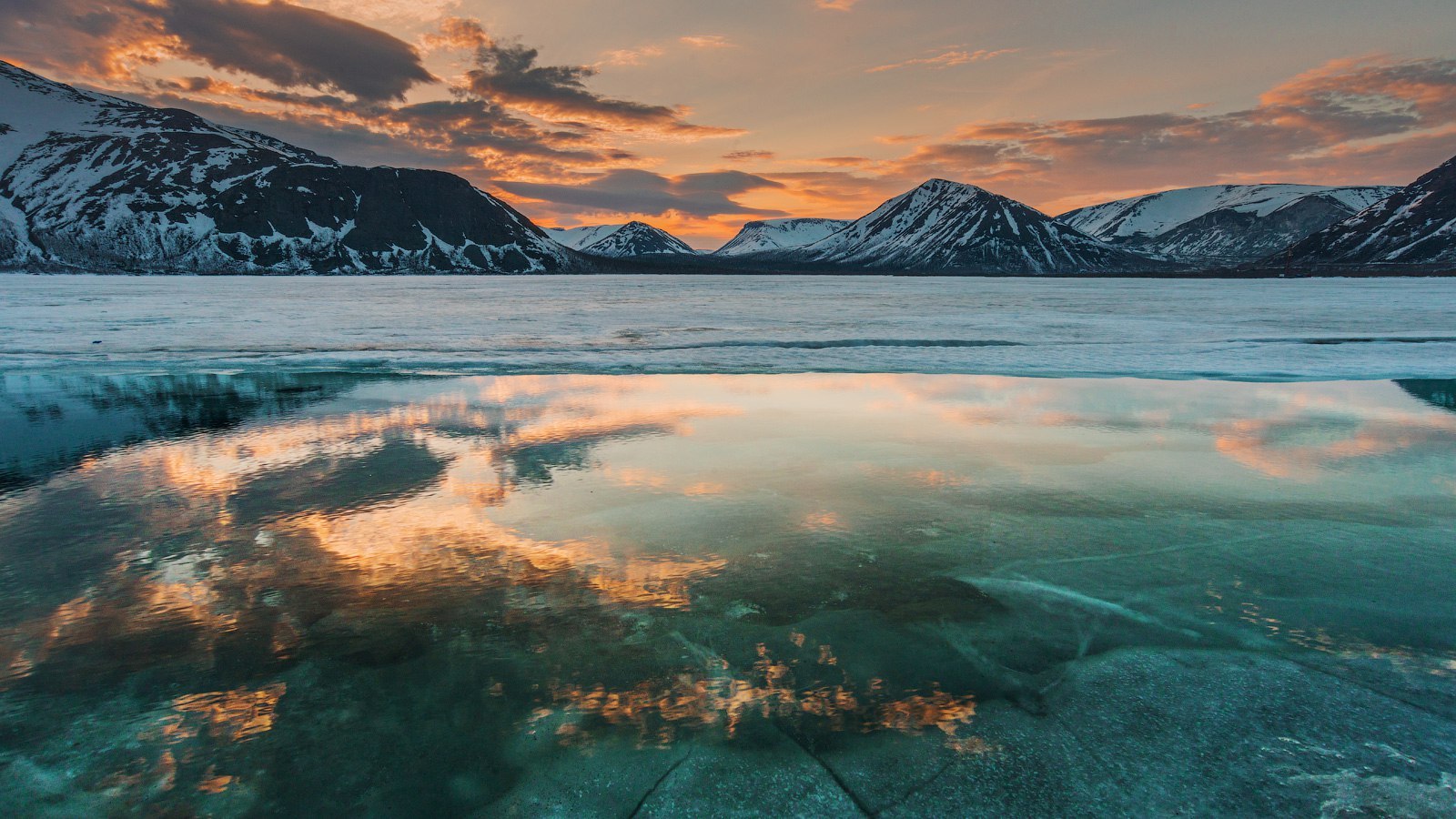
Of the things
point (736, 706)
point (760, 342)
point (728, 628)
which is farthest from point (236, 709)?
point (760, 342)

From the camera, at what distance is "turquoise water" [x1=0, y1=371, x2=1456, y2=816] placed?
3.83m

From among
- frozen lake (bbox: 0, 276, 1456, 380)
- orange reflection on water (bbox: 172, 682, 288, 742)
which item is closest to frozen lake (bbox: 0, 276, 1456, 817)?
orange reflection on water (bbox: 172, 682, 288, 742)

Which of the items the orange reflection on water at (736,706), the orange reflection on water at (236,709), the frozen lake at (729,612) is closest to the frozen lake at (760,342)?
the frozen lake at (729,612)

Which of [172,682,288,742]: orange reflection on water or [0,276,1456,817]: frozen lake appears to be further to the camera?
[172,682,288,742]: orange reflection on water

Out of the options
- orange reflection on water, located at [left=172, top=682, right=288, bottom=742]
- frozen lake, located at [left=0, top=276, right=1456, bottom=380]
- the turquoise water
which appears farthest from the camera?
frozen lake, located at [left=0, top=276, right=1456, bottom=380]

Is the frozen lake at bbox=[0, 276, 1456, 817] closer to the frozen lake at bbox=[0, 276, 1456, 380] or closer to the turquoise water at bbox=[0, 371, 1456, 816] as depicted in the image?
the turquoise water at bbox=[0, 371, 1456, 816]

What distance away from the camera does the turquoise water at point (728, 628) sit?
3830 mm

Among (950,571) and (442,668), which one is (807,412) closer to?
(950,571)

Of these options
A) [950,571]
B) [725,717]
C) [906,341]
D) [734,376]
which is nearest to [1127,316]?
[906,341]

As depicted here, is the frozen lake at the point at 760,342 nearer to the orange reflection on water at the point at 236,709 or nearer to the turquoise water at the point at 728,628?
the turquoise water at the point at 728,628

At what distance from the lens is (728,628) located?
5.45 meters

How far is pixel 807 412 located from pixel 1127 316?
38004 millimetres

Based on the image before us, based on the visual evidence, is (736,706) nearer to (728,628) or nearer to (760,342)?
(728,628)

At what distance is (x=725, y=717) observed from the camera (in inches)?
170
